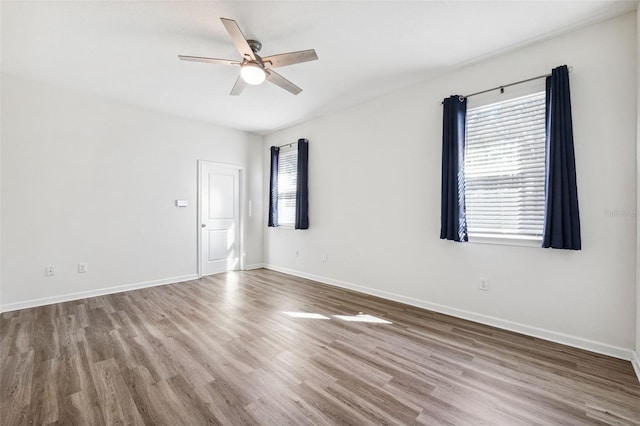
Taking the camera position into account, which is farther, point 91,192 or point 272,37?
point 91,192

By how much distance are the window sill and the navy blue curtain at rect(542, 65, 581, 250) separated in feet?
0.46

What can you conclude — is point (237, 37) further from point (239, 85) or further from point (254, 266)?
point (254, 266)

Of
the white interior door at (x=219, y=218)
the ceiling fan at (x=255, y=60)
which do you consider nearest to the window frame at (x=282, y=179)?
the white interior door at (x=219, y=218)

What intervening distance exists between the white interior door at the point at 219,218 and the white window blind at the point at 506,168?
166 inches

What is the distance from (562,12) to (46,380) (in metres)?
4.88

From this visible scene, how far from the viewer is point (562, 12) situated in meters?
2.29

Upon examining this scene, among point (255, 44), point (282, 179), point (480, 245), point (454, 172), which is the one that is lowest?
point (480, 245)

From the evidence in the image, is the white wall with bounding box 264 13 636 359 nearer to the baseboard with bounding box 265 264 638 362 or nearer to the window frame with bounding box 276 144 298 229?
the baseboard with bounding box 265 264 638 362

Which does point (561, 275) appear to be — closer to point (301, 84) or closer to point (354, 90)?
point (354, 90)

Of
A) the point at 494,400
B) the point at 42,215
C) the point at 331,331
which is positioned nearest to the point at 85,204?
the point at 42,215

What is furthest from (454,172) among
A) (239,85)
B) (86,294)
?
(86,294)

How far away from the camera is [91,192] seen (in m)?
3.93

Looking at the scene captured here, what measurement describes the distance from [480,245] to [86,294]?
514 cm

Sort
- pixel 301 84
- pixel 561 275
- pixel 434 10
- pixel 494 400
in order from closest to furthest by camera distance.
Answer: pixel 494 400, pixel 434 10, pixel 561 275, pixel 301 84
